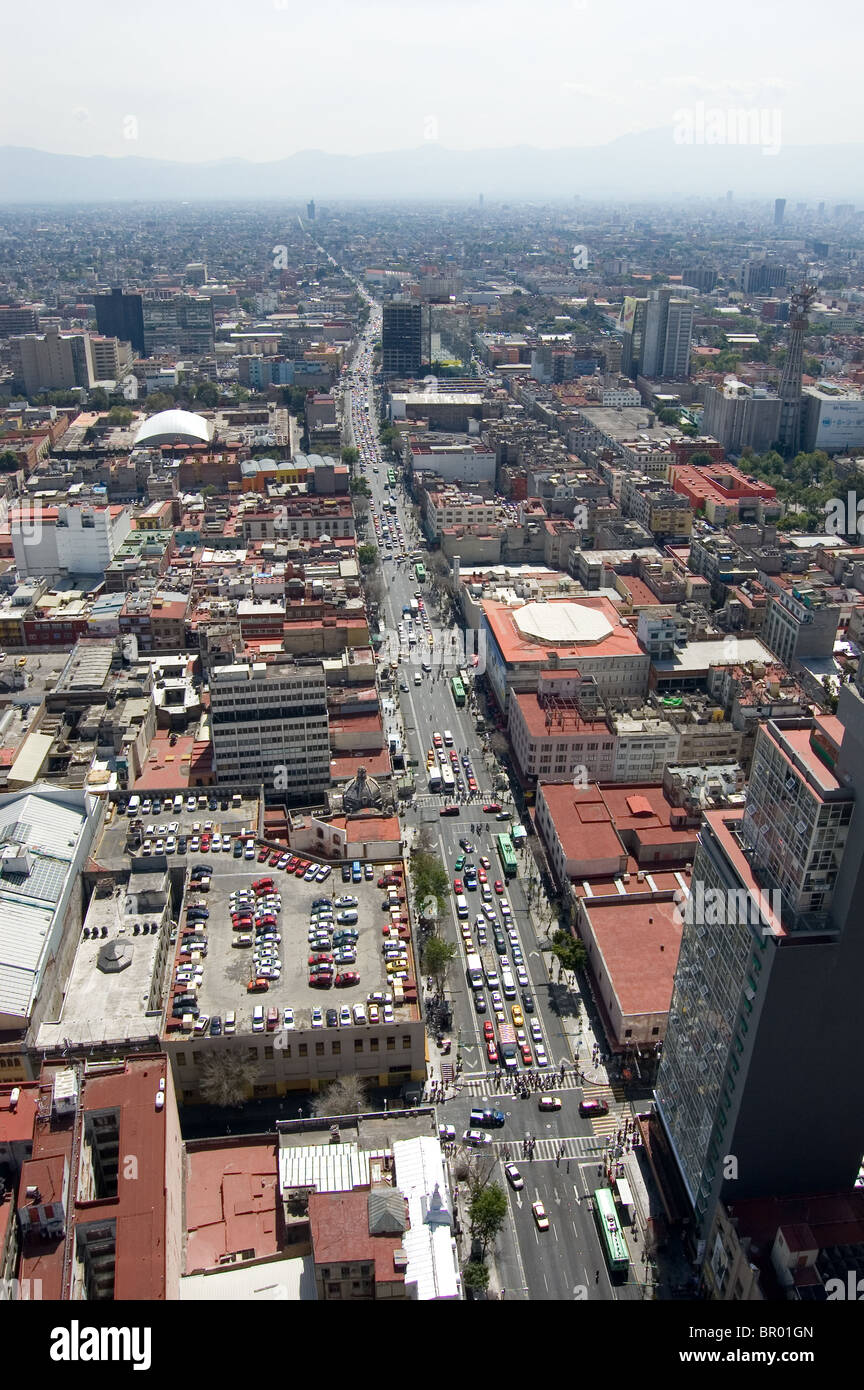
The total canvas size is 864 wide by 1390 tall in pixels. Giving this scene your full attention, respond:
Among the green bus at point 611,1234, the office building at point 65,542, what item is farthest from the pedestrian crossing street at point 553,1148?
the office building at point 65,542

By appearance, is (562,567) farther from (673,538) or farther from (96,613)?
(96,613)

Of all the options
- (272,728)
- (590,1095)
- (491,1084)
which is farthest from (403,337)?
(590,1095)

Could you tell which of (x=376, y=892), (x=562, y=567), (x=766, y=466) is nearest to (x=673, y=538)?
(x=562, y=567)

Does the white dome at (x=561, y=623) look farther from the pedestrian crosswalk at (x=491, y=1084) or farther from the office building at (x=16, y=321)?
the office building at (x=16, y=321)

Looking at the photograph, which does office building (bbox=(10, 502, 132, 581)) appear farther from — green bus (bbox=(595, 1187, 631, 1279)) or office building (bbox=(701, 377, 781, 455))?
office building (bbox=(701, 377, 781, 455))

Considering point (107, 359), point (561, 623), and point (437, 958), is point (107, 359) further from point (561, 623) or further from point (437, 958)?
point (437, 958)
